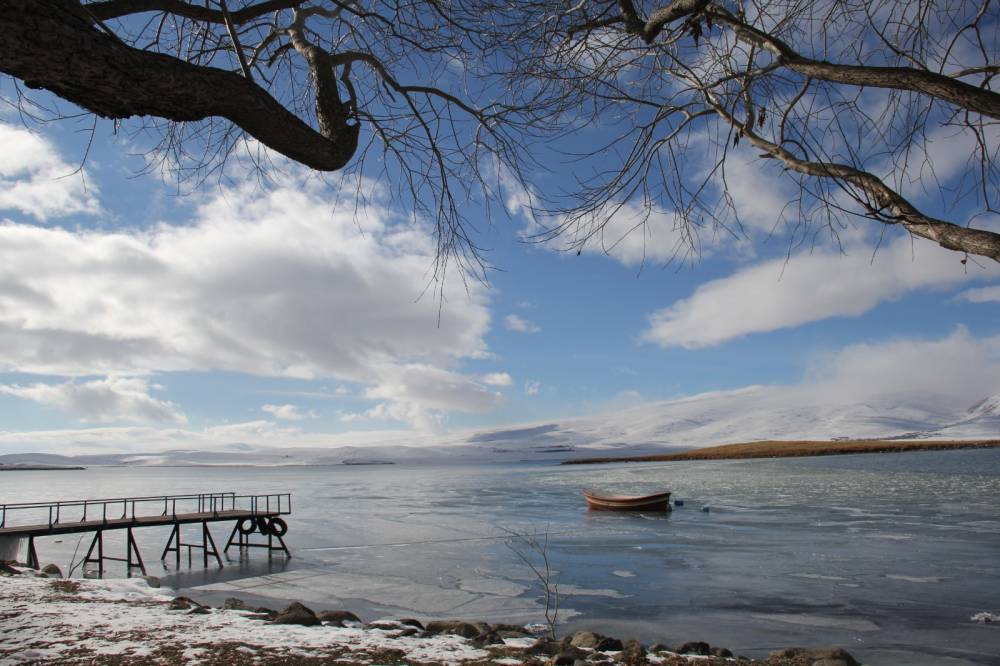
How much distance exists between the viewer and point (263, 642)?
25.1ft

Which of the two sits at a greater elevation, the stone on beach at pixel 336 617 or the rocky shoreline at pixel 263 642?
the rocky shoreline at pixel 263 642

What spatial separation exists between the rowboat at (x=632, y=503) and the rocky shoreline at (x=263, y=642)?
23880 mm

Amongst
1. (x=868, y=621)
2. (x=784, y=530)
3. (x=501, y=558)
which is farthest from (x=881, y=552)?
(x=501, y=558)

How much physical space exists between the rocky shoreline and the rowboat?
78.3ft

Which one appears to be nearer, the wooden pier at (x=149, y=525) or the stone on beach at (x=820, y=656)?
the stone on beach at (x=820, y=656)

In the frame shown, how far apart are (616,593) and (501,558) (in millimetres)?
5940

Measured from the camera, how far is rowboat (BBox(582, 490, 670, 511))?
110ft

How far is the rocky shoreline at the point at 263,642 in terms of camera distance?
6.96 metres

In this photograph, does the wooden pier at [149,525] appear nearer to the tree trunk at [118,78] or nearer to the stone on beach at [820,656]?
the stone on beach at [820,656]

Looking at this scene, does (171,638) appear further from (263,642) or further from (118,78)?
(118,78)

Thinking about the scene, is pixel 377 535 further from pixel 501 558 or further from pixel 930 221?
pixel 930 221

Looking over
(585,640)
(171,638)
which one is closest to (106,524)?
(171,638)

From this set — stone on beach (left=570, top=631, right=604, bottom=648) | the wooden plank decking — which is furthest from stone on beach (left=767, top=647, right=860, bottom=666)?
the wooden plank decking

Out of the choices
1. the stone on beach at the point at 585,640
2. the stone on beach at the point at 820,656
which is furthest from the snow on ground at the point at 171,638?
the stone on beach at the point at 820,656
